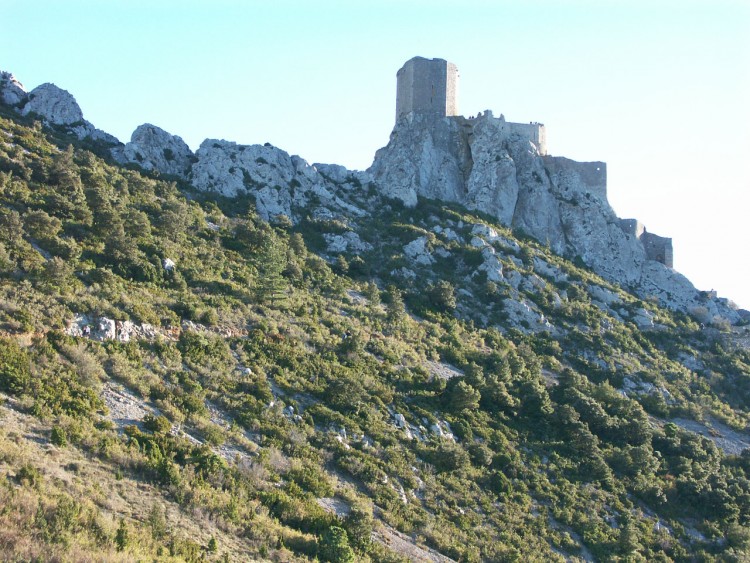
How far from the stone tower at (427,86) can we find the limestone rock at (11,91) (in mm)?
34010

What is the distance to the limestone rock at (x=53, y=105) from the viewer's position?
52375 millimetres

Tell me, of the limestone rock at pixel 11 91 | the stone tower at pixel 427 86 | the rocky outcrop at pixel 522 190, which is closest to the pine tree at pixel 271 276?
the rocky outcrop at pixel 522 190

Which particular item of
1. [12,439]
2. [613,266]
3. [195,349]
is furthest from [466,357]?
[613,266]

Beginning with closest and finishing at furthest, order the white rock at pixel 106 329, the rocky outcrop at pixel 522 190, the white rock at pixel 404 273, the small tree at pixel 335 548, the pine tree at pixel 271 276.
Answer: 1. the small tree at pixel 335 548
2. the white rock at pixel 106 329
3. the pine tree at pixel 271 276
4. the white rock at pixel 404 273
5. the rocky outcrop at pixel 522 190

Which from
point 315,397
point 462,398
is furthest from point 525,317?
point 315,397

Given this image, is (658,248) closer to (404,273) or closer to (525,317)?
(525,317)

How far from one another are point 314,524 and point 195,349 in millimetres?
10269

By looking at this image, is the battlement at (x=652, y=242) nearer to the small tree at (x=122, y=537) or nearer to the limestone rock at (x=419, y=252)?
the limestone rock at (x=419, y=252)

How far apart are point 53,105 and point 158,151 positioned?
857cm

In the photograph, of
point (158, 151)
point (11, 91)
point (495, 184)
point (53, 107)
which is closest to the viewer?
point (11, 91)

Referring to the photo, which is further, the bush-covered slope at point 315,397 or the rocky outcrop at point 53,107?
the rocky outcrop at point 53,107

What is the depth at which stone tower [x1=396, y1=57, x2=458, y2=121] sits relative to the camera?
218 ft

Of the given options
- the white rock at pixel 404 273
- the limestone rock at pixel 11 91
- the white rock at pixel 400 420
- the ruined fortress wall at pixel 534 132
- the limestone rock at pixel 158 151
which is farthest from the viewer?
the ruined fortress wall at pixel 534 132

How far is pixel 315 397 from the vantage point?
28.3 m
